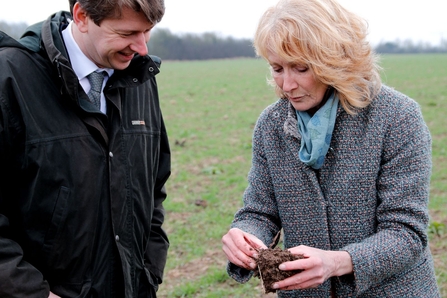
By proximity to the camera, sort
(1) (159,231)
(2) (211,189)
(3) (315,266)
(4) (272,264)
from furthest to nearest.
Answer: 1. (2) (211,189)
2. (1) (159,231)
3. (4) (272,264)
4. (3) (315,266)

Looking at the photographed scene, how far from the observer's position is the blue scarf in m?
2.20

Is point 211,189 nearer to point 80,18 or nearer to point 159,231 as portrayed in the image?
point 159,231

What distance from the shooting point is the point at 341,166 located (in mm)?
2230

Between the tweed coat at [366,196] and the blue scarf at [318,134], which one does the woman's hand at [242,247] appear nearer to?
the tweed coat at [366,196]

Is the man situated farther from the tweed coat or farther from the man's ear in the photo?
the tweed coat

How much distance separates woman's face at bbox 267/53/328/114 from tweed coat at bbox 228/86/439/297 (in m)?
0.10

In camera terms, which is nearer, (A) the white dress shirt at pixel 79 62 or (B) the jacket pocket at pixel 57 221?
(B) the jacket pocket at pixel 57 221

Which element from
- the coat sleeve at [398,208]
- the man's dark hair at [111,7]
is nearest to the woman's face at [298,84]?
the coat sleeve at [398,208]

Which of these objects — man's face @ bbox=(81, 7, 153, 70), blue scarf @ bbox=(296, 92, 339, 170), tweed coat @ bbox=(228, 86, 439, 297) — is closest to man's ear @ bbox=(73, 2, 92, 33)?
man's face @ bbox=(81, 7, 153, 70)

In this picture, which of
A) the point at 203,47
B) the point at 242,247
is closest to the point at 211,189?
the point at 242,247

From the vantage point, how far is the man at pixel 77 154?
2.17 metres

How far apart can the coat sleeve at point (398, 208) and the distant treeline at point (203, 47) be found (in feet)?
185

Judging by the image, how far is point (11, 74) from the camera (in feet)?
7.04

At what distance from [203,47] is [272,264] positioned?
7205 cm
